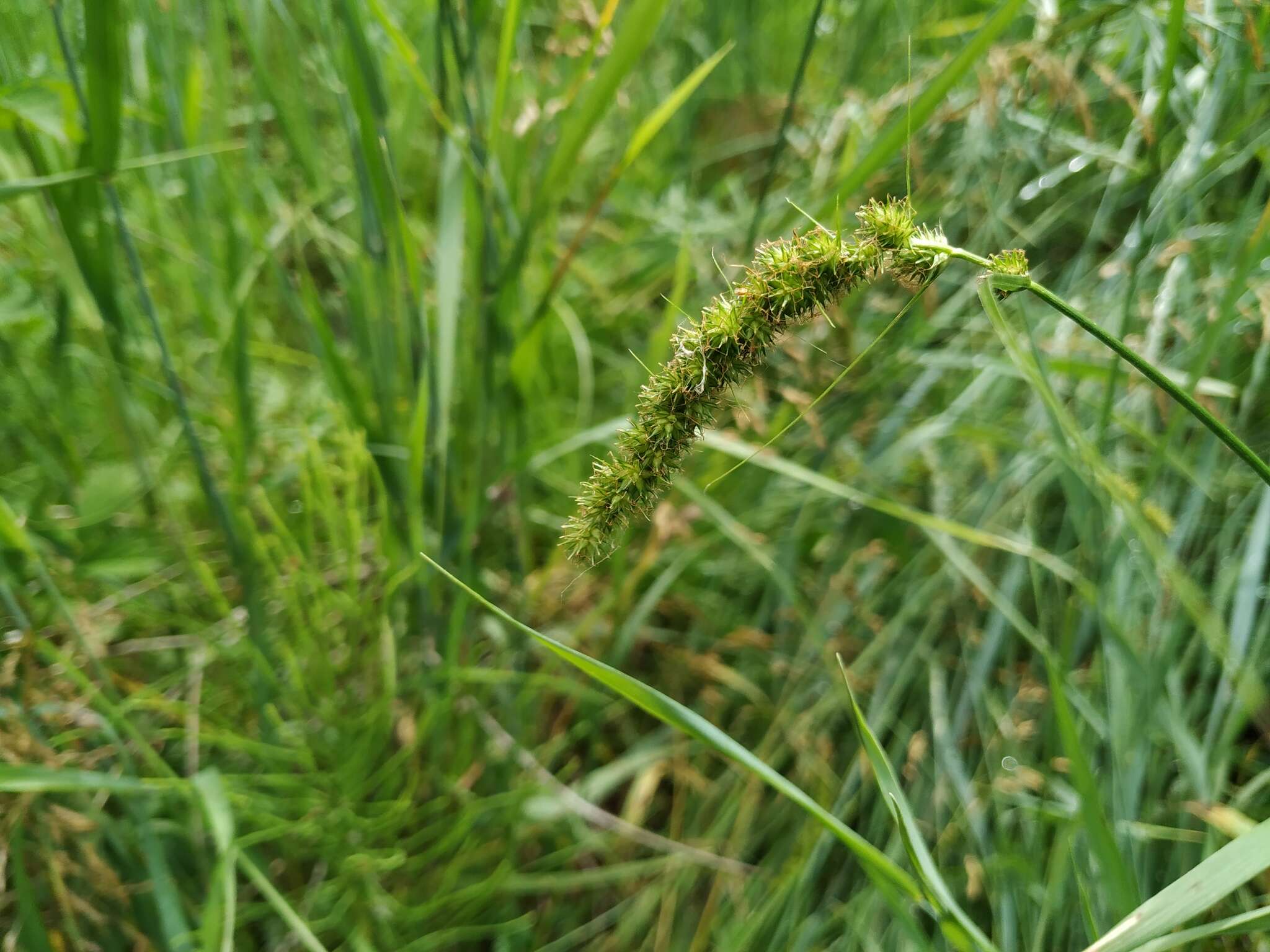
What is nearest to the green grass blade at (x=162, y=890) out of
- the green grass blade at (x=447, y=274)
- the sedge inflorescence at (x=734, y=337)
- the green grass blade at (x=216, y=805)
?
the green grass blade at (x=216, y=805)

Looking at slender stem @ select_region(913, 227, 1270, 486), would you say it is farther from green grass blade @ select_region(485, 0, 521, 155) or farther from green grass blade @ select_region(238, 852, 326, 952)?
green grass blade @ select_region(238, 852, 326, 952)

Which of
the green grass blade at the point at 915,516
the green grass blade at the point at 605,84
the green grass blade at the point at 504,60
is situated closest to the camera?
the green grass blade at the point at 605,84

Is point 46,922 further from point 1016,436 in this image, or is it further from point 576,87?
point 1016,436

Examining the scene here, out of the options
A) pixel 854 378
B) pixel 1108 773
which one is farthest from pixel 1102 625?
pixel 854 378

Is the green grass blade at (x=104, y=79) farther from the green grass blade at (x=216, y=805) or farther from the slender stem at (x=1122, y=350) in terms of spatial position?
the slender stem at (x=1122, y=350)

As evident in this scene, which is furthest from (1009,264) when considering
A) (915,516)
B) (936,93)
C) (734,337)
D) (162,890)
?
(162,890)
